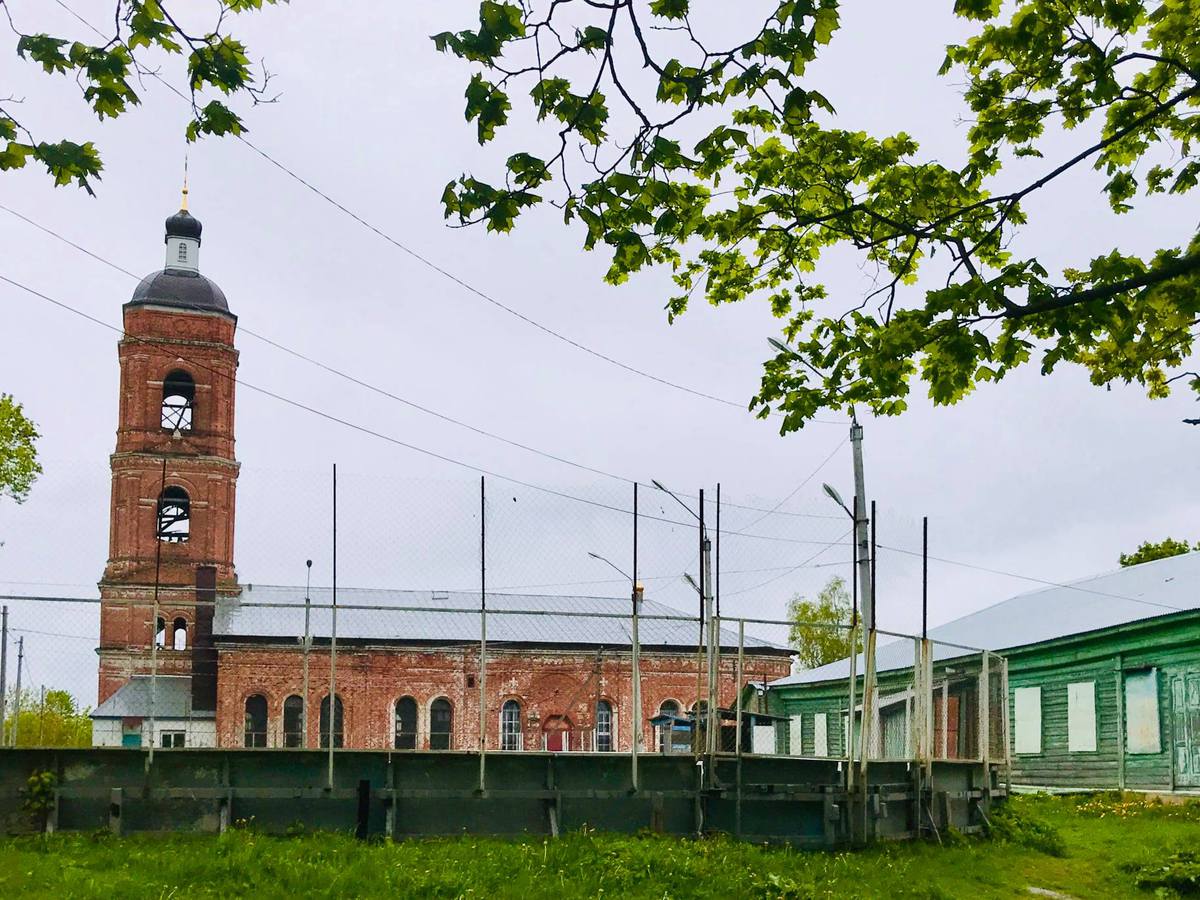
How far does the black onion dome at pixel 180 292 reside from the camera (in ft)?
174

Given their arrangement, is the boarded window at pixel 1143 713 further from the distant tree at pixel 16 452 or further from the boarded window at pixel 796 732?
the distant tree at pixel 16 452

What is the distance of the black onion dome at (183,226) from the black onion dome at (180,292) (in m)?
2.28

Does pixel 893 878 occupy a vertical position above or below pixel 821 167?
below

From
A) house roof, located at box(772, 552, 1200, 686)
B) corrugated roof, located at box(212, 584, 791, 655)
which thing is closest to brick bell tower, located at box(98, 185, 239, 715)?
corrugated roof, located at box(212, 584, 791, 655)

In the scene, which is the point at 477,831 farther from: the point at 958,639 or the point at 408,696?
the point at 408,696

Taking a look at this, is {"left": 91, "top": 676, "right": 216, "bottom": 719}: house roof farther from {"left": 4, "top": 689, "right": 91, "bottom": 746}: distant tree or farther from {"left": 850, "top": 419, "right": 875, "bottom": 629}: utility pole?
{"left": 850, "top": 419, "right": 875, "bottom": 629}: utility pole

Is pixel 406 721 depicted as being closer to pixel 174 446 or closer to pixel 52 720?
pixel 174 446

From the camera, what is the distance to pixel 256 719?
43719 mm

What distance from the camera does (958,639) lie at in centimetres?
3228

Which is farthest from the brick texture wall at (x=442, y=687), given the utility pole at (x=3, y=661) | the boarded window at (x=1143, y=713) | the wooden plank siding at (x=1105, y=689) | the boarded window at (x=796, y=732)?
the utility pole at (x=3, y=661)

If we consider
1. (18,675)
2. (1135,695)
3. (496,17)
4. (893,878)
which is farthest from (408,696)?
(496,17)

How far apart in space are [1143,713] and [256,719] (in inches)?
1116

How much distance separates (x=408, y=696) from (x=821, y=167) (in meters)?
36.7

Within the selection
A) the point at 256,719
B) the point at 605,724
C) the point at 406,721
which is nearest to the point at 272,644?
the point at 256,719
